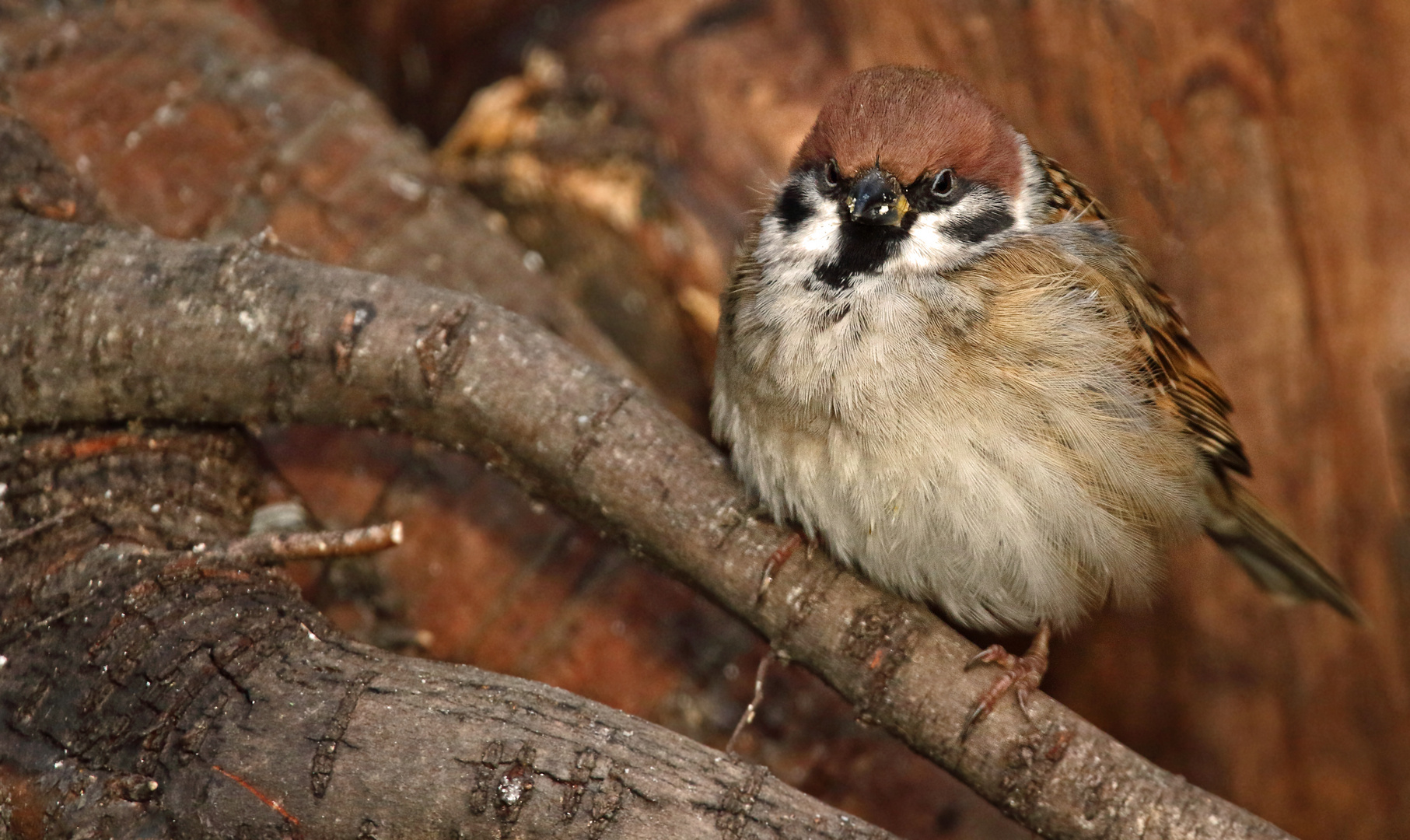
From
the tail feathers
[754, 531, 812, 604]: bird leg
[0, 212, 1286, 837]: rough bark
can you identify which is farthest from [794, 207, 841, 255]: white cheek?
the tail feathers

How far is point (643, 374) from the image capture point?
4090 millimetres

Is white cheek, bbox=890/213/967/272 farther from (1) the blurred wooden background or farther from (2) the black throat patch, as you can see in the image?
(1) the blurred wooden background

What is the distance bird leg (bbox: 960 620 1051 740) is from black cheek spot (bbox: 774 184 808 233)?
3.40 ft

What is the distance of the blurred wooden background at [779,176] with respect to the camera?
322 centimetres

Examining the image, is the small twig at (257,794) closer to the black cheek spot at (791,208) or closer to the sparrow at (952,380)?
the sparrow at (952,380)

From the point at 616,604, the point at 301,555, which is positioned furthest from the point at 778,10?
the point at 301,555

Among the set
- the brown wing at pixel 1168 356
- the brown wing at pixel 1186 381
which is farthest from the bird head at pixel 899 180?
the brown wing at pixel 1186 381

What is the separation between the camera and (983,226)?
8.71ft

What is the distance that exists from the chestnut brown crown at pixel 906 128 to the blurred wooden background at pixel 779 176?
0.66 m

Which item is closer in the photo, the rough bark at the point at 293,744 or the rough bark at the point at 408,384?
the rough bark at the point at 293,744

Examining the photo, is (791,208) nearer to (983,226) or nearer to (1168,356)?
(983,226)

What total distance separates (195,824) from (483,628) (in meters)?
1.24

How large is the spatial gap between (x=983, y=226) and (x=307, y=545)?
162cm

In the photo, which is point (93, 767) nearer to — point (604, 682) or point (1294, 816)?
point (604, 682)
